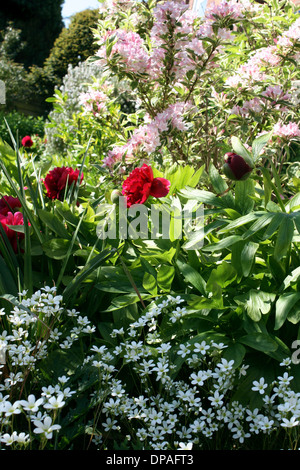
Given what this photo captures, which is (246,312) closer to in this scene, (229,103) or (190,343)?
(190,343)

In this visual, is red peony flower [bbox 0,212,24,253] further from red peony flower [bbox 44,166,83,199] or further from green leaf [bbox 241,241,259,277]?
green leaf [bbox 241,241,259,277]

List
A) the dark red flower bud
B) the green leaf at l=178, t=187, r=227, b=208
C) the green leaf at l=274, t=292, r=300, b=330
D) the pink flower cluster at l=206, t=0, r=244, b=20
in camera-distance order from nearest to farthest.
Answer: the green leaf at l=274, t=292, r=300, b=330 < the dark red flower bud < the green leaf at l=178, t=187, r=227, b=208 < the pink flower cluster at l=206, t=0, r=244, b=20

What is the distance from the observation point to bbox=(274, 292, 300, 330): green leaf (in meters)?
1.42

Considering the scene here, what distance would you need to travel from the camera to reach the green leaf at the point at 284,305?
142 centimetres

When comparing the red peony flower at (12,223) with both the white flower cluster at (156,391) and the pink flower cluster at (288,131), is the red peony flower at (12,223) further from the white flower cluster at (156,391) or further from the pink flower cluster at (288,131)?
the pink flower cluster at (288,131)

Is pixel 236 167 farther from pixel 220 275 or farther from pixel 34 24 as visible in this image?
pixel 34 24

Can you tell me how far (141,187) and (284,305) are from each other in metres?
0.69

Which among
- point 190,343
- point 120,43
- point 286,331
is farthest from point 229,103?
point 190,343

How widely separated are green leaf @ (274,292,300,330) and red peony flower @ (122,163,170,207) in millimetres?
628

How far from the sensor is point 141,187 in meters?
1.79

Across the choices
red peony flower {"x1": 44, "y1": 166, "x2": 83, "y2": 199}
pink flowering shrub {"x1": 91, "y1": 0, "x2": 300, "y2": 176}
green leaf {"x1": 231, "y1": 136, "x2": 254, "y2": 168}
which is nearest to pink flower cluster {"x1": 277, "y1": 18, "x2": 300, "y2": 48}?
pink flowering shrub {"x1": 91, "y1": 0, "x2": 300, "y2": 176}

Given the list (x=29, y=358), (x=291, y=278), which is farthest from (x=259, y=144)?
(x=29, y=358)
